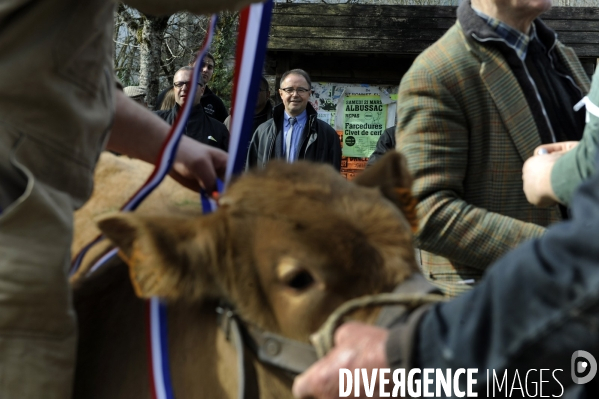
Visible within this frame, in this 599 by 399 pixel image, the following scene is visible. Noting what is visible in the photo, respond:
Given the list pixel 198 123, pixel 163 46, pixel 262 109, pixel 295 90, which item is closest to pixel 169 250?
pixel 295 90

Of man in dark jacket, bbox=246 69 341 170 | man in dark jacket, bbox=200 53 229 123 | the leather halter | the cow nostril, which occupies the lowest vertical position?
the leather halter

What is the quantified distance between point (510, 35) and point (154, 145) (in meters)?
1.58

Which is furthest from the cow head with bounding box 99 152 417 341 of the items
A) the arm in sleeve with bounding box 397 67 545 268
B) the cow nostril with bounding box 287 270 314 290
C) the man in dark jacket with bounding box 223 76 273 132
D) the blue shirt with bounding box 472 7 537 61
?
the man in dark jacket with bounding box 223 76 273 132

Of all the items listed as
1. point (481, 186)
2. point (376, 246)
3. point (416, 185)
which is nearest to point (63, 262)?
point (376, 246)

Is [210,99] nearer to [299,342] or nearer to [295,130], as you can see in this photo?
[295,130]

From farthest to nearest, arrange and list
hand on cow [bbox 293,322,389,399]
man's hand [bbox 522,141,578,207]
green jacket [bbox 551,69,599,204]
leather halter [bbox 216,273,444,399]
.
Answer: man's hand [bbox 522,141,578,207], green jacket [bbox 551,69,599,204], leather halter [bbox 216,273,444,399], hand on cow [bbox 293,322,389,399]

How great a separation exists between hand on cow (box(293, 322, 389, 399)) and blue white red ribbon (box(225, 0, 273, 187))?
105cm

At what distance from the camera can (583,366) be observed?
56.4 inches

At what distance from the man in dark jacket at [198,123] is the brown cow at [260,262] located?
5.77 metres

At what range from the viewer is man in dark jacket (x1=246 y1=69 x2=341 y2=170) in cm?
788

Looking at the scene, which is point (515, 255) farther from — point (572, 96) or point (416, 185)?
point (572, 96)

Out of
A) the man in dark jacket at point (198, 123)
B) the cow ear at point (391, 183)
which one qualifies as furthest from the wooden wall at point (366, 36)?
the cow ear at point (391, 183)

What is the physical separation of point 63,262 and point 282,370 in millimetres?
706

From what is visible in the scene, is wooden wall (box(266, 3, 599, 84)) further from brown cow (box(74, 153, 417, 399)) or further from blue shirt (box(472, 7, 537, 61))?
brown cow (box(74, 153, 417, 399))
